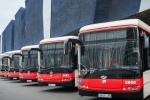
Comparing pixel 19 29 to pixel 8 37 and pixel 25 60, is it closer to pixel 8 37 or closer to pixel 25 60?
pixel 8 37

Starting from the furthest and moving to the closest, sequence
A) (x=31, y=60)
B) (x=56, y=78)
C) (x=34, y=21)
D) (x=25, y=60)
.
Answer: (x=34, y=21), (x=25, y=60), (x=31, y=60), (x=56, y=78)

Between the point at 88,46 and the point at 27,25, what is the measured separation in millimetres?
63813

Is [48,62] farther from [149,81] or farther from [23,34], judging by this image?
[23,34]

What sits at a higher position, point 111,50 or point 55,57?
point 111,50

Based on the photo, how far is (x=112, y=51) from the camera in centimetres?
1142

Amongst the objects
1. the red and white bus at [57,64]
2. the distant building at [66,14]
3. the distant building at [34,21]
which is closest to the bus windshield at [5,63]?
the distant building at [66,14]

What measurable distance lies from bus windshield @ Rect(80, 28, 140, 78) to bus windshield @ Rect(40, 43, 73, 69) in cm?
430

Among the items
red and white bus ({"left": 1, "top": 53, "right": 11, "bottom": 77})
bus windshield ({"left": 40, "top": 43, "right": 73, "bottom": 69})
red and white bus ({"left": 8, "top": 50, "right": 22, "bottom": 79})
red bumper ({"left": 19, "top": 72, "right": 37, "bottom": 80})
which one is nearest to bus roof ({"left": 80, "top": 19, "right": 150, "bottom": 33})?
bus windshield ({"left": 40, "top": 43, "right": 73, "bottom": 69})

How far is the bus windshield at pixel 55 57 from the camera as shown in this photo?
16433mm

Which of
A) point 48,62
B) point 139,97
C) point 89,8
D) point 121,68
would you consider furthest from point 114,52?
point 89,8

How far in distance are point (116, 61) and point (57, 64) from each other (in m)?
5.83

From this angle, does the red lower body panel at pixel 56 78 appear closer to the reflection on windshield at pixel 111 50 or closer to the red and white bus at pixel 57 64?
the red and white bus at pixel 57 64

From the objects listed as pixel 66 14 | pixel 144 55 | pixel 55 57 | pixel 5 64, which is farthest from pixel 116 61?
pixel 66 14

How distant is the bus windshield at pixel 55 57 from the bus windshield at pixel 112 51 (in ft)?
14.1
